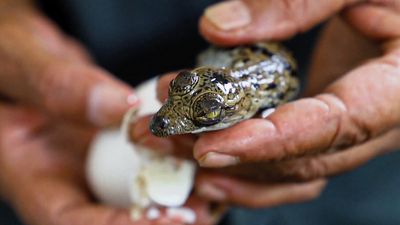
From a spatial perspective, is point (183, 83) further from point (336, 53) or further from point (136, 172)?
point (336, 53)

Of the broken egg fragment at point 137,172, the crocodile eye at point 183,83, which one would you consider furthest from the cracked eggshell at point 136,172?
the crocodile eye at point 183,83

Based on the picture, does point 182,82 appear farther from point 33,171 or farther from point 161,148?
point 33,171

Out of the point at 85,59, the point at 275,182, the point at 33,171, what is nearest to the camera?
the point at 275,182

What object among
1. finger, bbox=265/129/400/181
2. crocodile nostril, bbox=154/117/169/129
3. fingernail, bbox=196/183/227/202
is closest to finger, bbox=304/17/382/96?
finger, bbox=265/129/400/181

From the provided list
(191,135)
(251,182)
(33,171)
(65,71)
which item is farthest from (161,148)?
(33,171)

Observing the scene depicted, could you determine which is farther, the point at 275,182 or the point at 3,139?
the point at 3,139

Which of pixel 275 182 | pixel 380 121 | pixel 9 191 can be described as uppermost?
pixel 380 121
